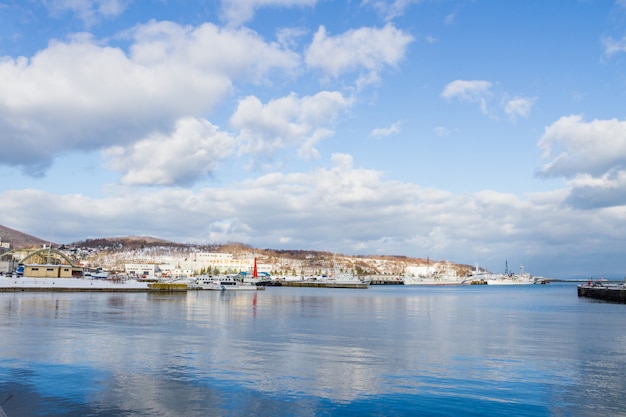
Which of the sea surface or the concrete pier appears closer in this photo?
the sea surface

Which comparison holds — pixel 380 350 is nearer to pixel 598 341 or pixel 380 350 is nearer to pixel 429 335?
pixel 429 335

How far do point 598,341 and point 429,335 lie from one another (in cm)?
1036

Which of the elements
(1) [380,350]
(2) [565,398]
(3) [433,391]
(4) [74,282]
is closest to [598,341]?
(1) [380,350]

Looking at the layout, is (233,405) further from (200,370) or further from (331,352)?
(331,352)

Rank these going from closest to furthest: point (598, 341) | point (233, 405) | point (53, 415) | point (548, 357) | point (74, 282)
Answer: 1. point (53, 415)
2. point (233, 405)
3. point (548, 357)
4. point (598, 341)
5. point (74, 282)

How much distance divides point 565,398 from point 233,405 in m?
11.1

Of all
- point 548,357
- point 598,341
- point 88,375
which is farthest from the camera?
point 598,341

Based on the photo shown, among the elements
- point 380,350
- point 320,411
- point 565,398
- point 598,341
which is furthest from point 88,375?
point 598,341

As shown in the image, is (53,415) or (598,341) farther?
(598,341)

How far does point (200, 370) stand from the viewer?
20.8 m

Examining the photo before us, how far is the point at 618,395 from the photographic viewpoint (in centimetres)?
1770

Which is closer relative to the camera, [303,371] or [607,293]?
[303,371]

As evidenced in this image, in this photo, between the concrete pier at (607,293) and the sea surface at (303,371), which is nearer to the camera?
the sea surface at (303,371)

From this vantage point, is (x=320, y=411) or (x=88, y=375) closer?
(x=320, y=411)
